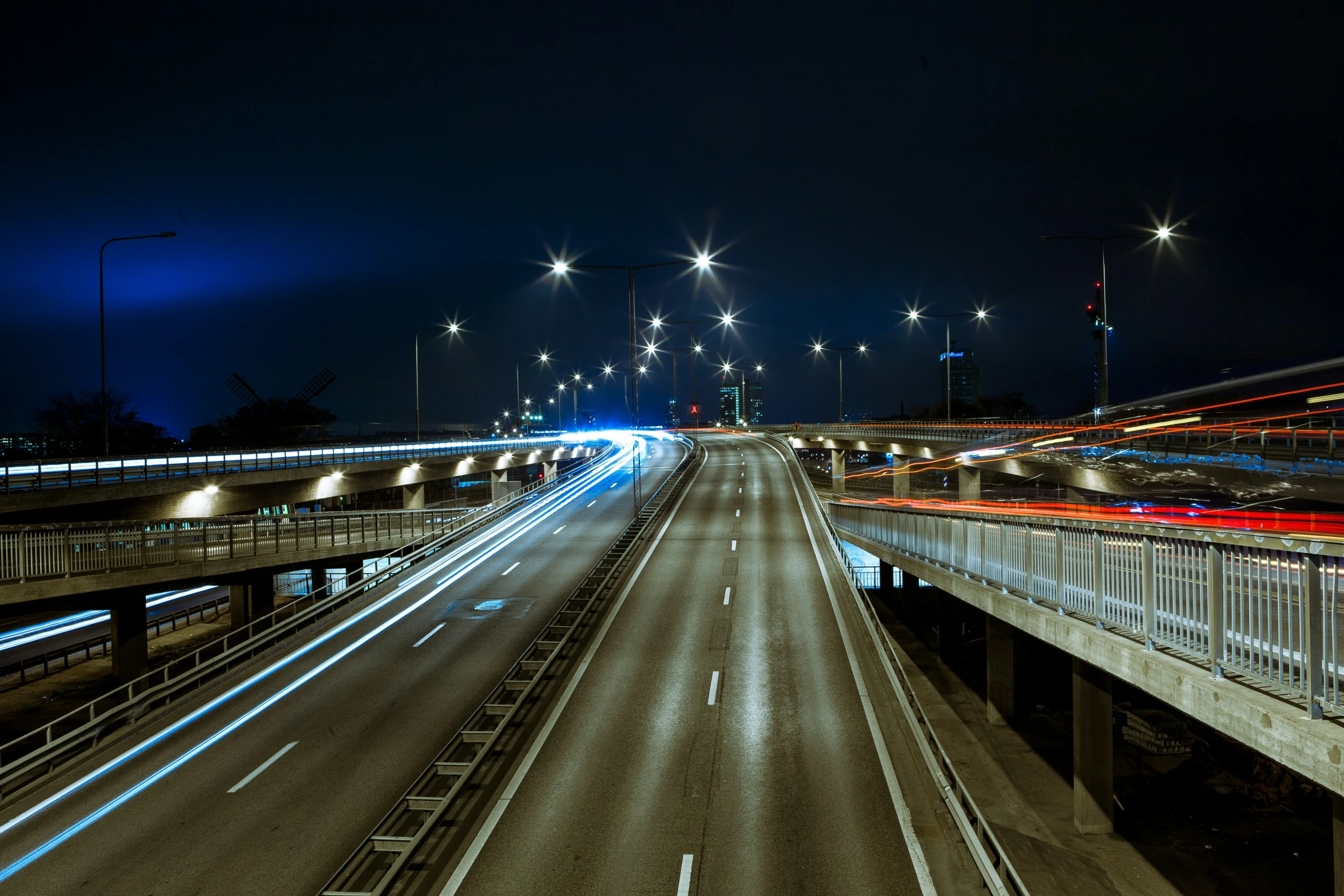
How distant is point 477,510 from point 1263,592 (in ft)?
111

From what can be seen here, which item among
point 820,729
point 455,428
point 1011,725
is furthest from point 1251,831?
point 455,428

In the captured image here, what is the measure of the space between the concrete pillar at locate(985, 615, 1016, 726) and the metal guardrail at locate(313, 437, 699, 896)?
12008 millimetres

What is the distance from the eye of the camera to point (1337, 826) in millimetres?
8508

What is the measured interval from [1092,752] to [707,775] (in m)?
9.53

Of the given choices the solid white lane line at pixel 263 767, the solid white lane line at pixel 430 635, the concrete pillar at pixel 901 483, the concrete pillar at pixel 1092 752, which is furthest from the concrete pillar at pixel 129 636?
the concrete pillar at pixel 901 483

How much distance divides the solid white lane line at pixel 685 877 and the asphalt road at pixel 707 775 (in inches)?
1.0

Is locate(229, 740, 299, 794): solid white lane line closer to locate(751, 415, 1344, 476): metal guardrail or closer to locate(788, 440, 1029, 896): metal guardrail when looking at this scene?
locate(788, 440, 1029, 896): metal guardrail

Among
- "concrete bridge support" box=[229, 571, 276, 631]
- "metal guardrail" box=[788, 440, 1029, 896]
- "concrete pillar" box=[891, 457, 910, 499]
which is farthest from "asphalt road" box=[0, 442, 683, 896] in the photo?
"concrete pillar" box=[891, 457, 910, 499]

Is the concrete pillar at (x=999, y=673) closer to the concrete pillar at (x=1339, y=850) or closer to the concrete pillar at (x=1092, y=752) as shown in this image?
the concrete pillar at (x=1092, y=752)

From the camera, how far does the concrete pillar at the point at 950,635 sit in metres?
34.1

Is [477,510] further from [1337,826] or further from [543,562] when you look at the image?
[1337,826]

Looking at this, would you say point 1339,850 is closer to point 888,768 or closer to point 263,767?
point 888,768

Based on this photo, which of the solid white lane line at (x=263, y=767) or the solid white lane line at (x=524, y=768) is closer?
the solid white lane line at (x=524, y=768)

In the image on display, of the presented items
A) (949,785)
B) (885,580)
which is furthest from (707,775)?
(885,580)
